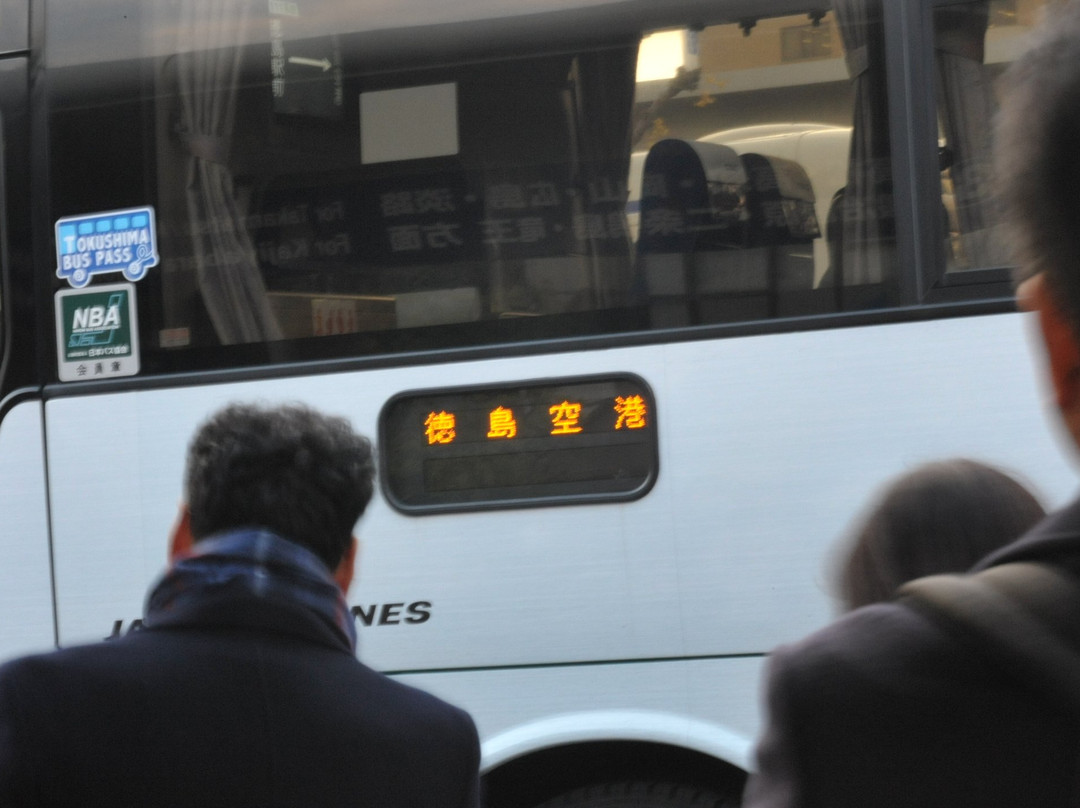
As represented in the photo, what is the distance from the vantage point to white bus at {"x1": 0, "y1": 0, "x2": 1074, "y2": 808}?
9.18 feet

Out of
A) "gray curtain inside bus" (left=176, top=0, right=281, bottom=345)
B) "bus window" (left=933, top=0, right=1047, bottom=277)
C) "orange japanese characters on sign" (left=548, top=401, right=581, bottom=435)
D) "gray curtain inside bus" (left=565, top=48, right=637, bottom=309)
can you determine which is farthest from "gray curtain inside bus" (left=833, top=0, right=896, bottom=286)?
"gray curtain inside bus" (left=176, top=0, right=281, bottom=345)

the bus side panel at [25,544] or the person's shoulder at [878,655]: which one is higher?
the person's shoulder at [878,655]

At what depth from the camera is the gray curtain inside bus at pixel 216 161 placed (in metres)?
3.17

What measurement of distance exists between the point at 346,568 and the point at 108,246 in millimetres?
1758

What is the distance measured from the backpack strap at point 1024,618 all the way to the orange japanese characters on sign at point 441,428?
2.28 metres

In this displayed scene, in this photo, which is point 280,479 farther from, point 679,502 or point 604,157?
point 604,157

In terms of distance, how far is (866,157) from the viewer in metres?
2.85

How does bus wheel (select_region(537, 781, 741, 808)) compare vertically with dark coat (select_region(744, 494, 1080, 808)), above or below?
below

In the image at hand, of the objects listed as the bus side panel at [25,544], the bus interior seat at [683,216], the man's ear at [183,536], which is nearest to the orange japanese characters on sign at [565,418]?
the bus interior seat at [683,216]

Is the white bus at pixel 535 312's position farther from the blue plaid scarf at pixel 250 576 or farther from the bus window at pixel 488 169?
the blue plaid scarf at pixel 250 576

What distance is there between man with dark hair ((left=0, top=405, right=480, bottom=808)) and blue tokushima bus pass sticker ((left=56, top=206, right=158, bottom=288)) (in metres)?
1.56

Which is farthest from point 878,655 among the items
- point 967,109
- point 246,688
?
point 967,109

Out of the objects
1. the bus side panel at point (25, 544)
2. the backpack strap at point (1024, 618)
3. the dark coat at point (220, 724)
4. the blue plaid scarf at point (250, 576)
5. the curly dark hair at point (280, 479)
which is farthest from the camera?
the bus side panel at point (25, 544)

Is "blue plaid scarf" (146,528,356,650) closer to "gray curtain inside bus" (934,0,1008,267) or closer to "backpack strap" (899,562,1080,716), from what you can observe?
"backpack strap" (899,562,1080,716)
